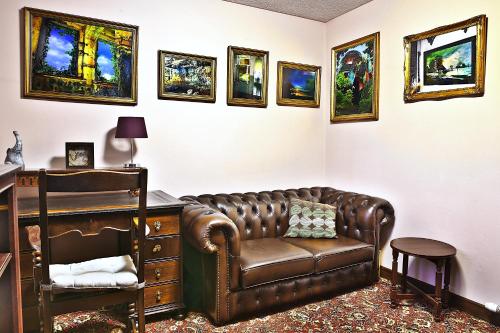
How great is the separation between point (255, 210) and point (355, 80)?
1.80 meters

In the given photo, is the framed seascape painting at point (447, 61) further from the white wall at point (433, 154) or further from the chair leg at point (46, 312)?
the chair leg at point (46, 312)

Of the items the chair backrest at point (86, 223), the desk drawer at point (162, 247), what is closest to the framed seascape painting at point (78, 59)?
the chair backrest at point (86, 223)

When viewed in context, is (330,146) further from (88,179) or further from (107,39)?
(88,179)

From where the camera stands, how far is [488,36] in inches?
110

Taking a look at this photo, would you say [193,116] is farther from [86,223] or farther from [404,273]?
[404,273]

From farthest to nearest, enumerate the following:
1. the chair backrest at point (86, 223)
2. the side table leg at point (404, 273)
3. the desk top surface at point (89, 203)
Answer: the side table leg at point (404, 273), the desk top surface at point (89, 203), the chair backrest at point (86, 223)

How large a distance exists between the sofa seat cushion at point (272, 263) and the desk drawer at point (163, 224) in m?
0.58

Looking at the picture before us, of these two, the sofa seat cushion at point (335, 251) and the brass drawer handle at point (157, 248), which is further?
the sofa seat cushion at point (335, 251)

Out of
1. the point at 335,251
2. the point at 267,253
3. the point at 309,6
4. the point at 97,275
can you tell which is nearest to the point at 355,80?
the point at 309,6

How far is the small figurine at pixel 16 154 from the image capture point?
2.77m

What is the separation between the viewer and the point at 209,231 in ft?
8.65

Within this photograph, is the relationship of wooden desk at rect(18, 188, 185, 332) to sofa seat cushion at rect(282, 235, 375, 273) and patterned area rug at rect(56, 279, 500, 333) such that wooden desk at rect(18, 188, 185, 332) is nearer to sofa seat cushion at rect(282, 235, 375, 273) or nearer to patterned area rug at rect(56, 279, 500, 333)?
patterned area rug at rect(56, 279, 500, 333)

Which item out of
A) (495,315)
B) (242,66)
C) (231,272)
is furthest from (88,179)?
(495,315)

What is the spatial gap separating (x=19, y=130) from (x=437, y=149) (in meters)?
3.52
